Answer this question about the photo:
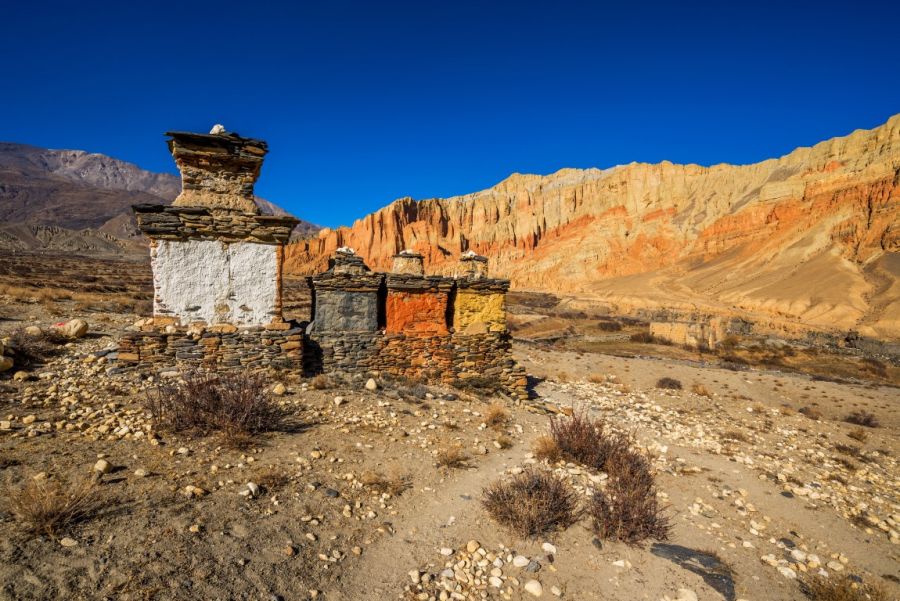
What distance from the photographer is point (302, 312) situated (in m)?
26.1

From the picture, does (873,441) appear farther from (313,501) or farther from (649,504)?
(313,501)

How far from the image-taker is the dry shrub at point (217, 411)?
4.91 meters

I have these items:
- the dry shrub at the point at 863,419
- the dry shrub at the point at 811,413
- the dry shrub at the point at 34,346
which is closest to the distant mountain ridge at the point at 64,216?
the dry shrub at the point at 34,346

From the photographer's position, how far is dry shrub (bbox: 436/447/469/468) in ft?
17.7

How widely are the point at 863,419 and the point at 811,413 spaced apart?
4.10 feet

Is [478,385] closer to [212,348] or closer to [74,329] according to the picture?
[212,348]

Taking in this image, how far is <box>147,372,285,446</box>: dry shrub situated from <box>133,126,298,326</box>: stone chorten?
2.57 metres

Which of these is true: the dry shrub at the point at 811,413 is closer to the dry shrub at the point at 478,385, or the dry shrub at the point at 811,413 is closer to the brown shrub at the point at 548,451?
the dry shrub at the point at 478,385

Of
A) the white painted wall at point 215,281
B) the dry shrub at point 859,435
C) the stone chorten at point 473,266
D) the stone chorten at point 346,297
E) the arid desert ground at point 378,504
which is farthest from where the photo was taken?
the stone chorten at point 473,266

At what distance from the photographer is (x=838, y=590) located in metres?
3.63

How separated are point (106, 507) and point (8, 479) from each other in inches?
40.8

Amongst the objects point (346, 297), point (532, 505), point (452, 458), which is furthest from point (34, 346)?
point (532, 505)

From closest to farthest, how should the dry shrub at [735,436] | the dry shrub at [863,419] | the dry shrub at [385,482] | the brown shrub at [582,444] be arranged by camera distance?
1. the dry shrub at [385,482]
2. the brown shrub at [582,444]
3. the dry shrub at [735,436]
4. the dry shrub at [863,419]

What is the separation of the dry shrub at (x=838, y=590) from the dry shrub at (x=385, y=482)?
12.7ft
